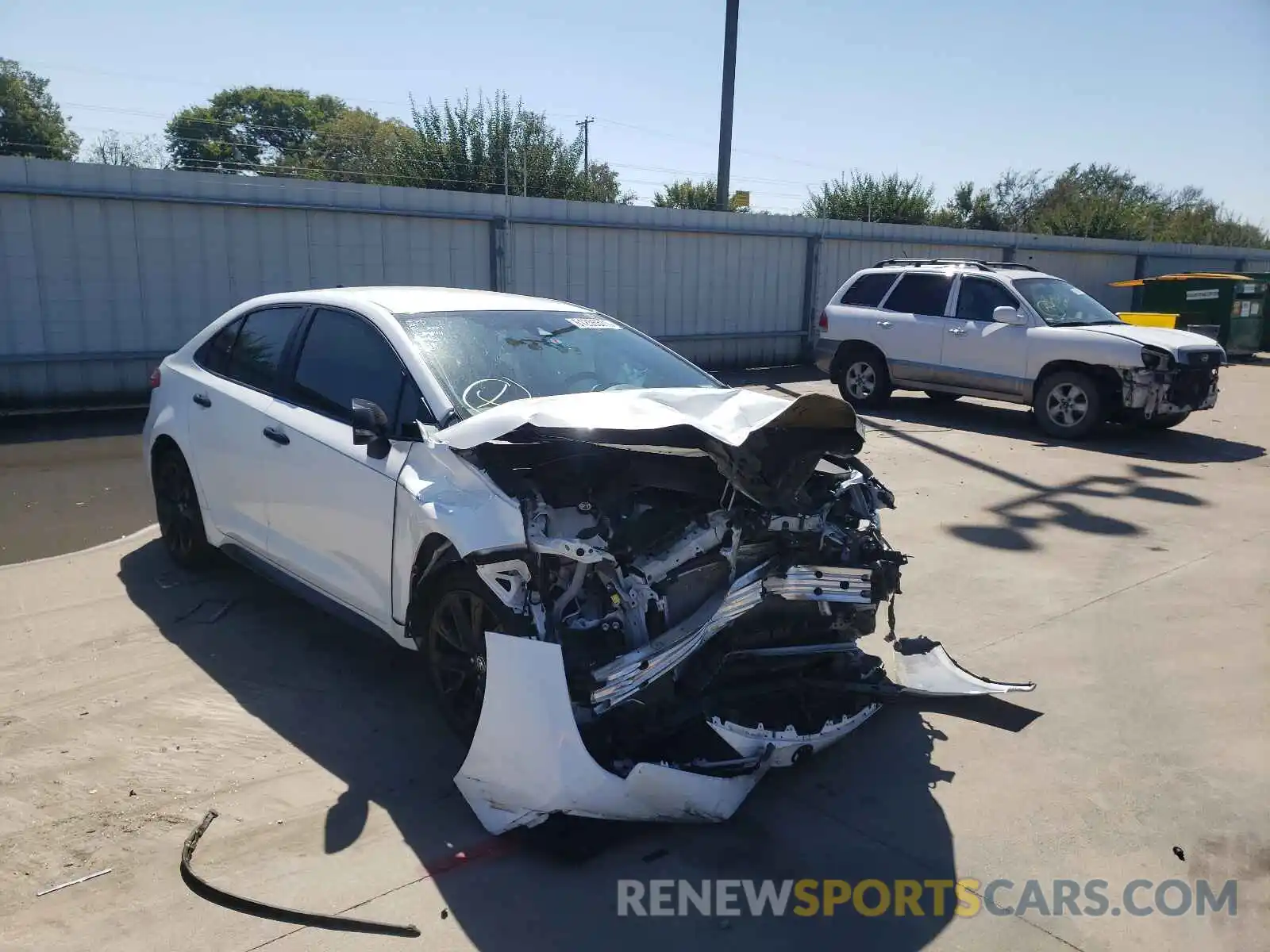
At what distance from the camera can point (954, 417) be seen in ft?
41.2

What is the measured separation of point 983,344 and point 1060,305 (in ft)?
3.32

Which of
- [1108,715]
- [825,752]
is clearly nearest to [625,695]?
[825,752]

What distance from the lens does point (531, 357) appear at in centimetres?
443

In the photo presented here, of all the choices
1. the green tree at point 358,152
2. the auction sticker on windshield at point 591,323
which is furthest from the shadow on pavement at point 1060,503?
the green tree at point 358,152

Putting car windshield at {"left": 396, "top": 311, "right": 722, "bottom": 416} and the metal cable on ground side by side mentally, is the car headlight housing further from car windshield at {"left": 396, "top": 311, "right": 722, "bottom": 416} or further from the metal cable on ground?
the metal cable on ground

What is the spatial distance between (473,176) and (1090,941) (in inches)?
944

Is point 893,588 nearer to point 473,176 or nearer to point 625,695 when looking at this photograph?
point 625,695

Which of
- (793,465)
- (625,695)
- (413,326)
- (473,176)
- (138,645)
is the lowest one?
(138,645)

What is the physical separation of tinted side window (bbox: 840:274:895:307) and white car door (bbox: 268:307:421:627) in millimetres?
9488

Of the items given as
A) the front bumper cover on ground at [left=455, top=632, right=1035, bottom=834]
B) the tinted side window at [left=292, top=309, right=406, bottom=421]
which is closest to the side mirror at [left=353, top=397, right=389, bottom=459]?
the tinted side window at [left=292, top=309, right=406, bottom=421]

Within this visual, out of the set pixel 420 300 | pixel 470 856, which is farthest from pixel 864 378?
pixel 470 856

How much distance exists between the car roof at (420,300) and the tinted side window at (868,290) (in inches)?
335

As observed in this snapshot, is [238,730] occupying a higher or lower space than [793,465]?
lower

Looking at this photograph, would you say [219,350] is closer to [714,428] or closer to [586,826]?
[714,428]
